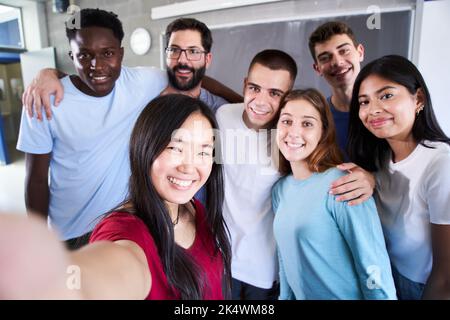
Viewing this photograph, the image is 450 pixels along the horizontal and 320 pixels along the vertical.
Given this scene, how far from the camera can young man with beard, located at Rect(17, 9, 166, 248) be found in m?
0.81

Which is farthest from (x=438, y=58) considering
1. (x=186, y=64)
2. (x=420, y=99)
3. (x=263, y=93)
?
(x=186, y=64)

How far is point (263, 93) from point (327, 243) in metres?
0.44

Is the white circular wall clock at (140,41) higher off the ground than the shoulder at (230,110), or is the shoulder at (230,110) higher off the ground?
the white circular wall clock at (140,41)

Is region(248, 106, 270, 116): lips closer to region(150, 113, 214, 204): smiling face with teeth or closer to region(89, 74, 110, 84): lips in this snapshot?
region(150, 113, 214, 204): smiling face with teeth

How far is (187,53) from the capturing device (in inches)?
33.3

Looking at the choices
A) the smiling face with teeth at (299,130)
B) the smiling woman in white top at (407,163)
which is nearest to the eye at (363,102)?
the smiling woman in white top at (407,163)

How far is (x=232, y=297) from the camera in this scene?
2.98 ft

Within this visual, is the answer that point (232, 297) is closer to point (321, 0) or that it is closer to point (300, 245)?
point (300, 245)

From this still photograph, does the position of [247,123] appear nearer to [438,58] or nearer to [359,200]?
[359,200]

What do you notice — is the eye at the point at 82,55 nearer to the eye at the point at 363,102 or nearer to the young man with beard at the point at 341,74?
the young man with beard at the point at 341,74

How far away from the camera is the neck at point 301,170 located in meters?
0.83

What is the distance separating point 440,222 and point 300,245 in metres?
0.35

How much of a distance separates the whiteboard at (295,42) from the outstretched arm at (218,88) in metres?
0.01

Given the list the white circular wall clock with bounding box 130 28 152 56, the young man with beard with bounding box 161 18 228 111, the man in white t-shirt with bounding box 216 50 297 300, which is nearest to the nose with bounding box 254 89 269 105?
the man in white t-shirt with bounding box 216 50 297 300
